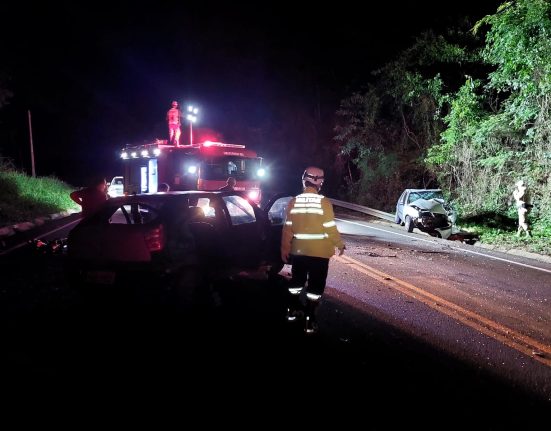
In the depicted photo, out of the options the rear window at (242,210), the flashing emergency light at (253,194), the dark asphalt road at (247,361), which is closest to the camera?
the dark asphalt road at (247,361)

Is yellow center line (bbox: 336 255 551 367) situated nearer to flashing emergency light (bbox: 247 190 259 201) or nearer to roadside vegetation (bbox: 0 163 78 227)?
flashing emergency light (bbox: 247 190 259 201)

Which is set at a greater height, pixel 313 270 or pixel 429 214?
pixel 313 270

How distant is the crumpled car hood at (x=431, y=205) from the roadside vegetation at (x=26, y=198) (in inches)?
554

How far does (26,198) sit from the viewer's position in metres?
20.3

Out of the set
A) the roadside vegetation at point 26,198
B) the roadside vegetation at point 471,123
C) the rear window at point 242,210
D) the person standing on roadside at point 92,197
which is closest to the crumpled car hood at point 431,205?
the roadside vegetation at point 471,123

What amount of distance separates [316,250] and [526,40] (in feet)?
40.3

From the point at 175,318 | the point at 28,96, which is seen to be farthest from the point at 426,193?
the point at 28,96

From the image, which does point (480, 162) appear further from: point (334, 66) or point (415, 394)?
point (334, 66)

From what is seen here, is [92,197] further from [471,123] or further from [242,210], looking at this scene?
[471,123]

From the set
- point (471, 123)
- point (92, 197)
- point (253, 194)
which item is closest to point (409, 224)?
point (471, 123)

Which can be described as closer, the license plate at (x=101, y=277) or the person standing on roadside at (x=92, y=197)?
the license plate at (x=101, y=277)

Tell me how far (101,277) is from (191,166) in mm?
9034

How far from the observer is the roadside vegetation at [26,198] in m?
17.2

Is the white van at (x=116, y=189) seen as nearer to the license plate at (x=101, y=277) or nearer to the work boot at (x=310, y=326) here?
the license plate at (x=101, y=277)
